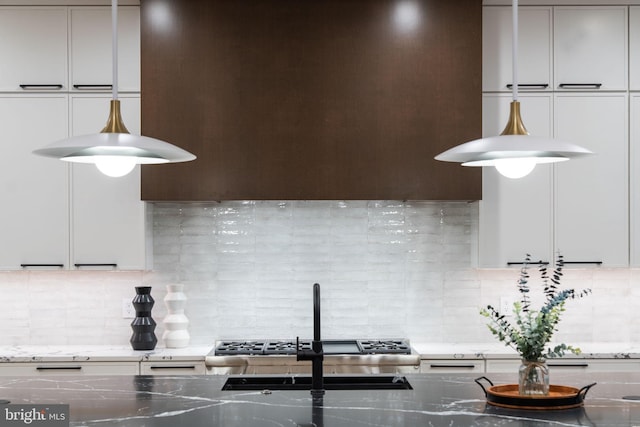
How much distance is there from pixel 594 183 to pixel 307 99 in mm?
1783

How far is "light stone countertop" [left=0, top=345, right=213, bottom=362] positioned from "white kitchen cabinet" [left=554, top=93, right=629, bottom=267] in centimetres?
227

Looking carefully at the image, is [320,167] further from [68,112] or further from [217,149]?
[68,112]

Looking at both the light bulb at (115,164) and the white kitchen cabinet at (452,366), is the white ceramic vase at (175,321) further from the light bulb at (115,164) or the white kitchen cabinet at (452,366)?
the light bulb at (115,164)

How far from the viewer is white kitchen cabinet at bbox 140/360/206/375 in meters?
4.22

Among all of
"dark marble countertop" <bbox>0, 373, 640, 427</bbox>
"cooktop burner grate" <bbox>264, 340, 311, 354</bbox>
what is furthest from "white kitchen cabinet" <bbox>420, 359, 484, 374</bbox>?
"dark marble countertop" <bbox>0, 373, 640, 427</bbox>

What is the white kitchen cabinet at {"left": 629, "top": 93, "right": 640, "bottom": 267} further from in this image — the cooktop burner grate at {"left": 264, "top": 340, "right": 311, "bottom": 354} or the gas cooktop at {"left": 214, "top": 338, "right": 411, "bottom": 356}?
the cooktop burner grate at {"left": 264, "top": 340, "right": 311, "bottom": 354}

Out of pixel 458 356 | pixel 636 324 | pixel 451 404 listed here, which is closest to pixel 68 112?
pixel 458 356

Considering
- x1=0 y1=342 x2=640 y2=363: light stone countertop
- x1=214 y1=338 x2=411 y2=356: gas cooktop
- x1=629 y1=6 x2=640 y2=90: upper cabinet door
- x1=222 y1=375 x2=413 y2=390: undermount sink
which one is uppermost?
x1=629 y1=6 x2=640 y2=90: upper cabinet door

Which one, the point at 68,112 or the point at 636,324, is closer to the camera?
the point at 68,112

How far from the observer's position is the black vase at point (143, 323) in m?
4.43

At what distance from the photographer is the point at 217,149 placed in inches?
173

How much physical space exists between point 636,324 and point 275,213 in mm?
2418

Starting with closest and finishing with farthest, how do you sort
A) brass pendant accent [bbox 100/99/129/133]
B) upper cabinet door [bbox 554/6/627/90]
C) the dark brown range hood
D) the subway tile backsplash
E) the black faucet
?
brass pendant accent [bbox 100/99/129/133] < the black faucet < the dark brown range hood < upper cabinet door [bbox 554/6/627/90] < the subway tile backsplash

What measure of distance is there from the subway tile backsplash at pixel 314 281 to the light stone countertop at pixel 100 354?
27cm
